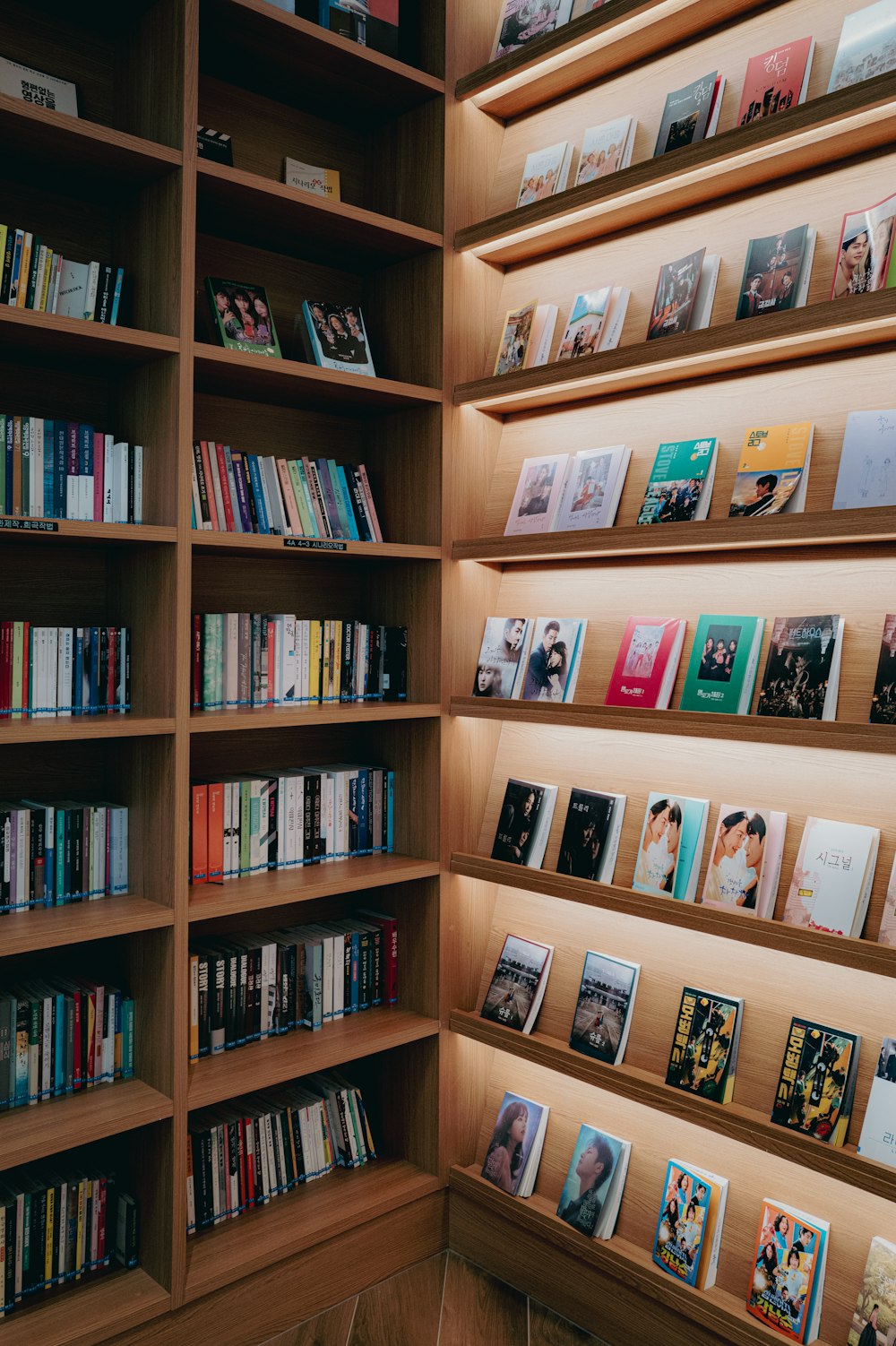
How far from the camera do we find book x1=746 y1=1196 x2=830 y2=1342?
182cm

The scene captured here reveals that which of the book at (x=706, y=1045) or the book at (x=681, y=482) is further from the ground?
the book at (x=681, y=482)

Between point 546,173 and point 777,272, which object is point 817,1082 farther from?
point 546,173

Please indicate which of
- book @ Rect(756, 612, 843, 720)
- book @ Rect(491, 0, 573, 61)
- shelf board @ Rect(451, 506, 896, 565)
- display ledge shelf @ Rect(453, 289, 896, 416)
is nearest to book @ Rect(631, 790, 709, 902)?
book @ Rect(756, 612, 843, 720)

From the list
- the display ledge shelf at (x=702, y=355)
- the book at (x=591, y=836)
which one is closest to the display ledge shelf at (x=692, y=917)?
the book at (x=591, y=836)

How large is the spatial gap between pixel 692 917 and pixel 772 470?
867 millimetres

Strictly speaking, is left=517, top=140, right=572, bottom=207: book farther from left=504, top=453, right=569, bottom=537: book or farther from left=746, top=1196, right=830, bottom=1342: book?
left=746, top=1196, right=830, bottom=1342: book

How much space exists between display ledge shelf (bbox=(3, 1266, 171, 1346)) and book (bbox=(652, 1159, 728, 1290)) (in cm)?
100

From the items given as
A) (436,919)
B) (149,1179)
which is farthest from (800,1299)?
(149,1179)

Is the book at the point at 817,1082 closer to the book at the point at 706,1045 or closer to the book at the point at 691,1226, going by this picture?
the book at the point at 706,1045

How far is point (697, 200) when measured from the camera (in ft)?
7.09

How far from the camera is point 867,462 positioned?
70.7 inches

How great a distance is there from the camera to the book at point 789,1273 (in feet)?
5.96

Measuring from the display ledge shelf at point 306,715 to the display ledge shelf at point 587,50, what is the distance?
149 cm

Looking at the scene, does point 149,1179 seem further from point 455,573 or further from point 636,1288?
point 455,573
